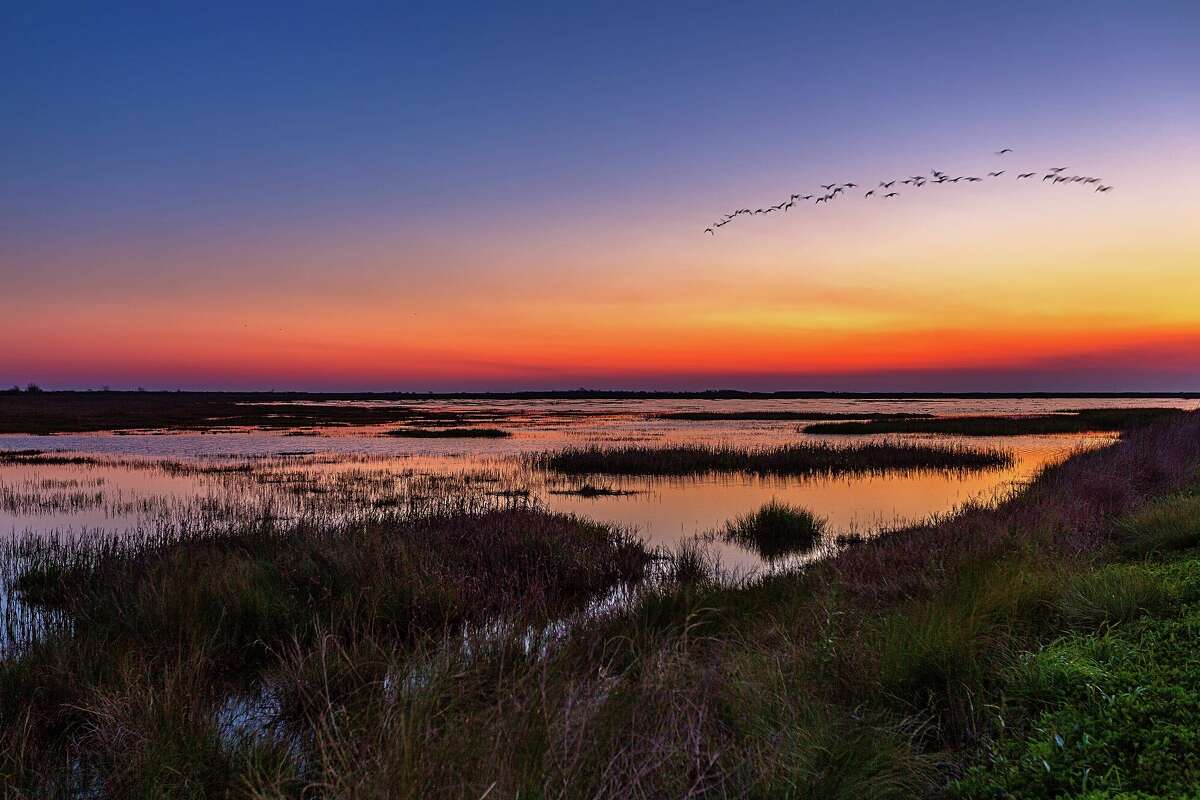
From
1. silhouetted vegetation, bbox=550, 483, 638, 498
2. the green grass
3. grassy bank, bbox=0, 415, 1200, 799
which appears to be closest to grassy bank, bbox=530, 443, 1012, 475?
silhouetted vegetation, bbox=550, 483, 638, 498

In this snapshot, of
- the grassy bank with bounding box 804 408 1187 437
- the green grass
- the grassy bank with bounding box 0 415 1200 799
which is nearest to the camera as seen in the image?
the green grass

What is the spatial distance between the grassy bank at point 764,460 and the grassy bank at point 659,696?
20.5 metres

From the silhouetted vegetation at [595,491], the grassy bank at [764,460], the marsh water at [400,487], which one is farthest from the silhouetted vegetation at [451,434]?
the silhouetted vegetation at [595,491]

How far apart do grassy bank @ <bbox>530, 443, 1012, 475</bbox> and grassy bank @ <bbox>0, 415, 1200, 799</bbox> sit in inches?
806

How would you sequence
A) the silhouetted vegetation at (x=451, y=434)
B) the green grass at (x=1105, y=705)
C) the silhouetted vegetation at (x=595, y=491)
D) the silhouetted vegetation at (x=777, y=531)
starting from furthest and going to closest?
1. the silhouetted vegetation at (x=451, y=434)
2. the silhouetted vegetation at (x=595, y=491)
3. the silhouetted vegetation at (x=777, y=531)
4. the green grass at (x=1105, y=705)

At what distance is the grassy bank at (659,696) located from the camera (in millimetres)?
4172

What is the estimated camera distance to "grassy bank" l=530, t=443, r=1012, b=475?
30625 millimetres

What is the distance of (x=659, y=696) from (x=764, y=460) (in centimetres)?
2754

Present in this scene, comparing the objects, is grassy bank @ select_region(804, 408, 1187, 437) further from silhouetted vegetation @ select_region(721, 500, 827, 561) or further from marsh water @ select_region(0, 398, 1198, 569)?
silhouetted vegetation @ select_region(721, 500, 827, 561)

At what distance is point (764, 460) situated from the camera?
32.0 meters

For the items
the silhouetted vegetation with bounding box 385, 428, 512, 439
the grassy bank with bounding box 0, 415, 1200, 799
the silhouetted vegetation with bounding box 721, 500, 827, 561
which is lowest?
the silhouetted vegetation with bounding box 721, 500, 827, 561

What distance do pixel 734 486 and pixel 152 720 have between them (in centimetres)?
2253

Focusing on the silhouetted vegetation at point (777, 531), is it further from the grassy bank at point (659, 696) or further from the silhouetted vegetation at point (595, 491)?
the grassy bank at point (659, 696)

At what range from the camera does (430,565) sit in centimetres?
1105
